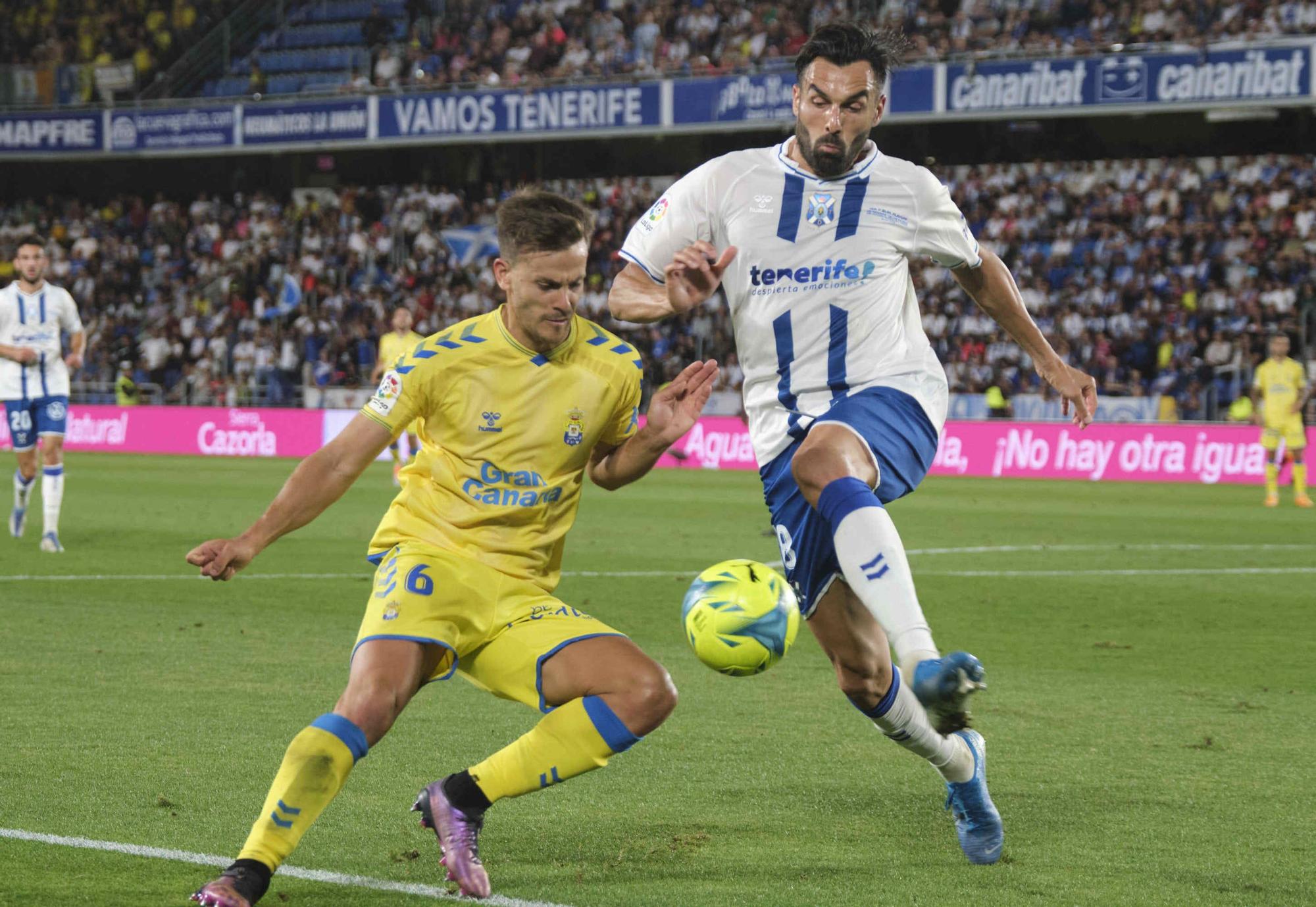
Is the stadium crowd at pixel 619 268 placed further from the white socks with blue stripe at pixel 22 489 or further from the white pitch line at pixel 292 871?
the white pitch line at pixel 292 871

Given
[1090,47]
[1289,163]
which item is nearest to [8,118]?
[1090,47]

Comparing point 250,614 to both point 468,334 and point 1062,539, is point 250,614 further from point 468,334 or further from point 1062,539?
point 1062,539

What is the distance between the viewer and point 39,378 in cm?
1289

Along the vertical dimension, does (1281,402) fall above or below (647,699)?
below

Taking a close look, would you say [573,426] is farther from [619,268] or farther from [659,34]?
[659,34]

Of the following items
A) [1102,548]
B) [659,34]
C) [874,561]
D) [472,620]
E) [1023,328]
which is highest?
[659,34]

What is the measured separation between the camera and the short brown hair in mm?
4316

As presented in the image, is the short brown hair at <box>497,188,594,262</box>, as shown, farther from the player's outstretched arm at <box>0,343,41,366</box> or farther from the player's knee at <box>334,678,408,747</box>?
the player's outstretched arm at <box>0,343,41,366</box>

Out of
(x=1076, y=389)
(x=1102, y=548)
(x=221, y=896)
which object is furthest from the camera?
(x=1102, y=548)

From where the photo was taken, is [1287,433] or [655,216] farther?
[1287,433]

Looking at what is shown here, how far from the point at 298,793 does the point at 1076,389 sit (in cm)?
266

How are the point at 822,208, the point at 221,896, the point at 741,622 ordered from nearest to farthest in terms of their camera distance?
1. the point at 221,896
2. the point at 741,622
3. the point at 822,208

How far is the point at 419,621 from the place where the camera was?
13.6ft

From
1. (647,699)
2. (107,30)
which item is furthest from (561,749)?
(107,30)
